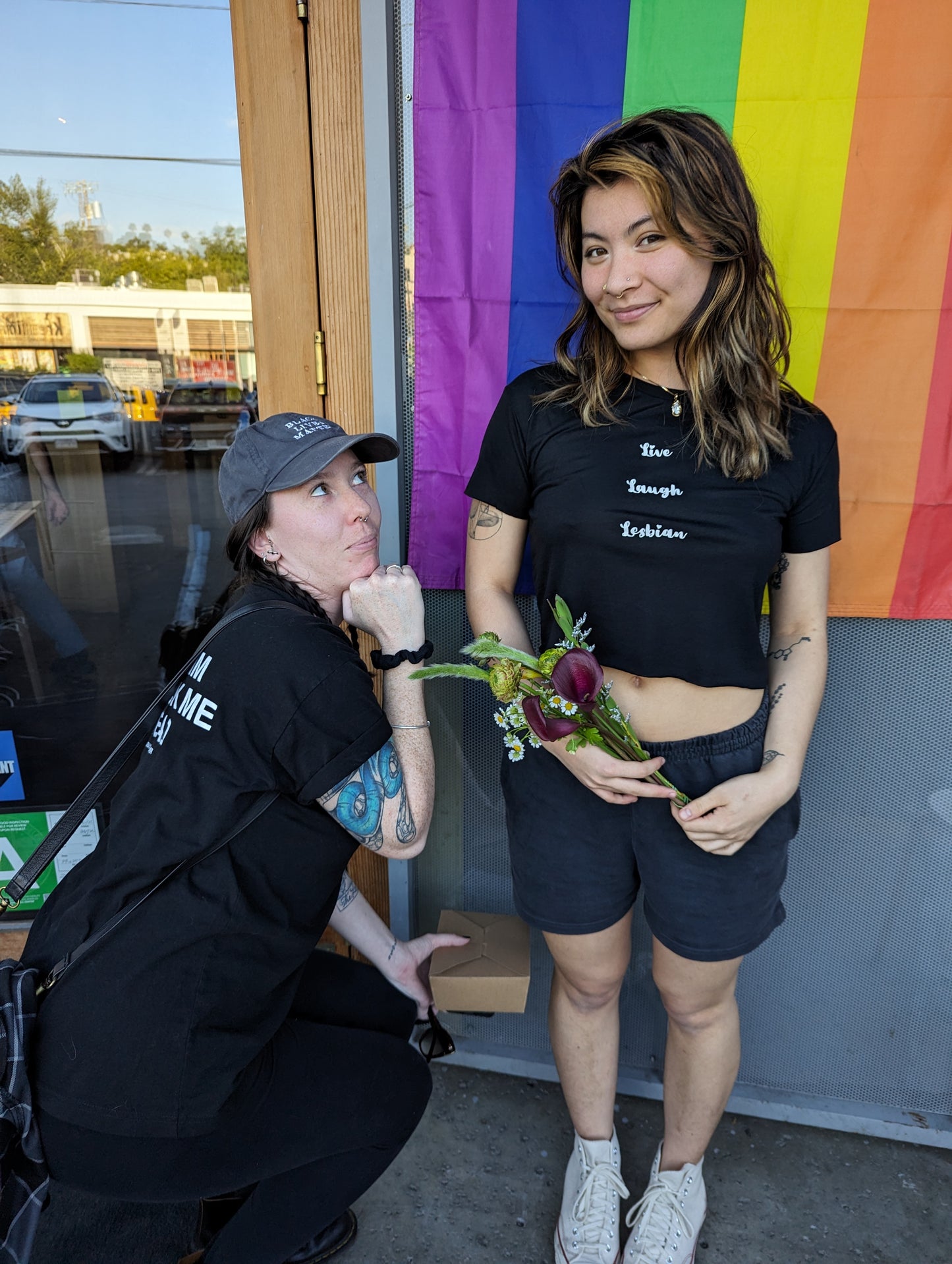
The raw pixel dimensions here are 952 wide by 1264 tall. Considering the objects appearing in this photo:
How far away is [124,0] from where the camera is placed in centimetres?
201

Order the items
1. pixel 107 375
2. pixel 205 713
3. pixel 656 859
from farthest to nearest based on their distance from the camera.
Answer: pixel 107 375
pixel 656 859
pixel 205 713

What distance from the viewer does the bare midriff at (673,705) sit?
5.09 ft

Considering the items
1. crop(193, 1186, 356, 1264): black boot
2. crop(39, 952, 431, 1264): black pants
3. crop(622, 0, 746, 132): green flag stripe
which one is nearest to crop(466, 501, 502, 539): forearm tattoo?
crop(622, 0, 746, 132): green flag stripe

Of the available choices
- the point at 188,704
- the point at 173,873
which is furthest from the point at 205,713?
the point at 173,873

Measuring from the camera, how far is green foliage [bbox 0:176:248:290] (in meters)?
2.10

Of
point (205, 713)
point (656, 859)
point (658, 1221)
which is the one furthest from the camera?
point (658, 1221)

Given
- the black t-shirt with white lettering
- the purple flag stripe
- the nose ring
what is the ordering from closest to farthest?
the black t-shirt with white lettering < the nose ring < the purple flag stripe

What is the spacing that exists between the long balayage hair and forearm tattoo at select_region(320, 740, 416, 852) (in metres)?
0.73

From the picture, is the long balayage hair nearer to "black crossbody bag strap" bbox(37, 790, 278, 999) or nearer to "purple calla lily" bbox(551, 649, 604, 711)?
"purple calla lily" bbox(551, 649, 604, 711)

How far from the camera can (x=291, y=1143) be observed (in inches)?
58.7

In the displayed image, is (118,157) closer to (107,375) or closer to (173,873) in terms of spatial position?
(107,375)

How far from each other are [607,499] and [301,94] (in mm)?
1294

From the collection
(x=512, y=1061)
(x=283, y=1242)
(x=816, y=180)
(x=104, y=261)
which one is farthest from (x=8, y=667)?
(x=816, y=180)

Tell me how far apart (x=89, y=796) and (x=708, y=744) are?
1184 millimetres
